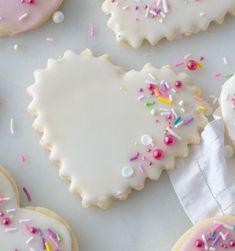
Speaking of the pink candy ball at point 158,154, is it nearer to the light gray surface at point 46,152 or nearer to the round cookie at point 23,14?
the light gray surface at point 46,152

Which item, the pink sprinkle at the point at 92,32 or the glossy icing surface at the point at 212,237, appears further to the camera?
the pink sprinkle at the point at 92,32

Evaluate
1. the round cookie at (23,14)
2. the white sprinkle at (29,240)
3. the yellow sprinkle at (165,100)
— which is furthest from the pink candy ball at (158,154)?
the round cookie at (23,14)

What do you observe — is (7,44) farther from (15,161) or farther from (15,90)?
(15,161)

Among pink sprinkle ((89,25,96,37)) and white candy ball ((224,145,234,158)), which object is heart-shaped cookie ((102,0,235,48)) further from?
white candy ball ((224,145,234,158))

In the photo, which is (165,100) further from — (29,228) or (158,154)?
(29,228)

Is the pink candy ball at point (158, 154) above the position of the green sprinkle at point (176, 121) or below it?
below

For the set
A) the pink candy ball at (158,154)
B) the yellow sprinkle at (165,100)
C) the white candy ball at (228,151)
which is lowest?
the white candy ball at (228,151)

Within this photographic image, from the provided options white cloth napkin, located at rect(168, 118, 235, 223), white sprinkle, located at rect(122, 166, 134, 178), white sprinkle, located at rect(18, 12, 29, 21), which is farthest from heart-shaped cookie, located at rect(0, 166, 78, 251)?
white sprinkle, located at rect(18, 12, 29, 21)

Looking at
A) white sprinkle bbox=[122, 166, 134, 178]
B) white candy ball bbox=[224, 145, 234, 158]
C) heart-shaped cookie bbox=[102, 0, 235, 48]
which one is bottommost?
white candy ball bbox=[224, 145, 234, 158]
